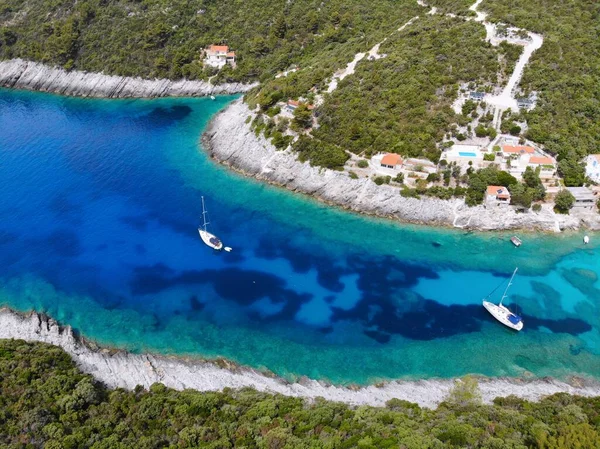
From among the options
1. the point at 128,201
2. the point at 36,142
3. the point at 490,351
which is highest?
the point at 36,142

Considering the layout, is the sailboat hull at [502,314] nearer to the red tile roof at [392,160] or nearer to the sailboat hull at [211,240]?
the red tile roof at [392,160]

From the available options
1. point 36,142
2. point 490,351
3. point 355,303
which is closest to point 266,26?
point 36,142

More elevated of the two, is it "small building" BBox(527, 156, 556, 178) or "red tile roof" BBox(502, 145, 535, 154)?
"red tile roof" BBox(502, 145, 535, 154)

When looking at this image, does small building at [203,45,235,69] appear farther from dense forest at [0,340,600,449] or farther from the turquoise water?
dense forest at [0,340,600,449]

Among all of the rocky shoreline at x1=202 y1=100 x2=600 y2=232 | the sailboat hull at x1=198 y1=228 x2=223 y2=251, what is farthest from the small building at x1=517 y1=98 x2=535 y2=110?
the sailboat hull at x1=198 y1=228 x2=223 y2=251

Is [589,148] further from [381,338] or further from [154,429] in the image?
[154,429]

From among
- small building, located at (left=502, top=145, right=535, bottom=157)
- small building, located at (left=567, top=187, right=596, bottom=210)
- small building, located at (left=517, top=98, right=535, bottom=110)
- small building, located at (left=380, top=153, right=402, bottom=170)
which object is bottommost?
small building, located at (left=567, top=187, right=596, bottom=210)
